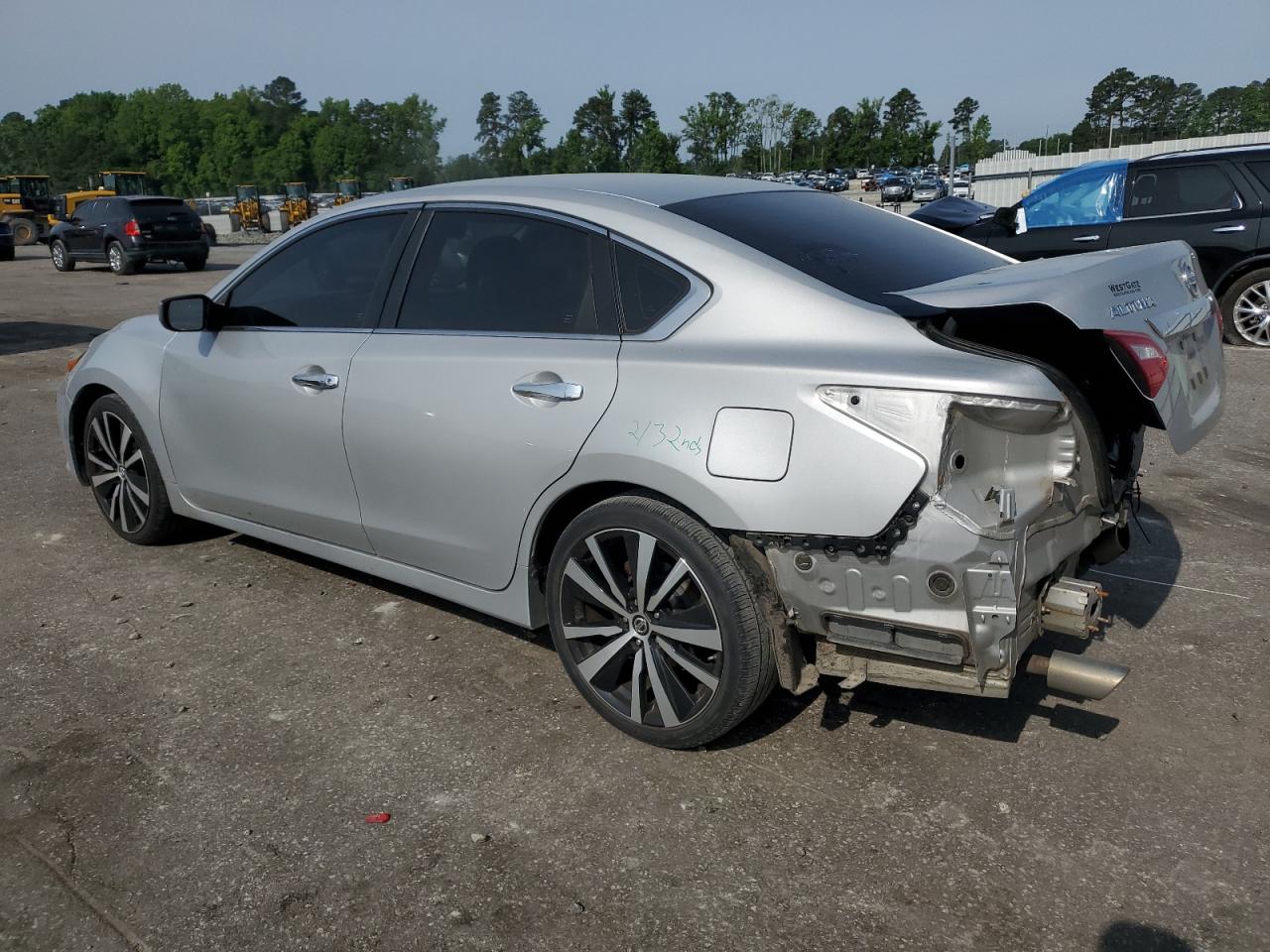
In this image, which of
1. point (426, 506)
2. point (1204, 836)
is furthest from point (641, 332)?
point (1204, 836)

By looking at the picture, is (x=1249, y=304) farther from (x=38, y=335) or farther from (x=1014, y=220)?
(x=38, y=335)

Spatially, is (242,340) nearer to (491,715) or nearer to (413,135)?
(491,715)

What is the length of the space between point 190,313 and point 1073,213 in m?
8.61

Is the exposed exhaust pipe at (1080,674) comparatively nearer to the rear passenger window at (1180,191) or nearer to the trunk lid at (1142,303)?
the trunk lid at (1142,303)

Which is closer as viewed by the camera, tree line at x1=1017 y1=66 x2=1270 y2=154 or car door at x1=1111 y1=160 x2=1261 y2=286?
car door at x1=1111 y1=160 x2=1261 y2=286

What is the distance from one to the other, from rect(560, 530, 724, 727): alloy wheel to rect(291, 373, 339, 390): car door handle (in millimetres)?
1226

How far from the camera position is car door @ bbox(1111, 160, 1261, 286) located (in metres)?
9.66

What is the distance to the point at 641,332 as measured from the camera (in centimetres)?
324

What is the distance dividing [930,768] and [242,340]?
3036mm

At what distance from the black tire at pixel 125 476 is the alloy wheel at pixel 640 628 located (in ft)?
8.27

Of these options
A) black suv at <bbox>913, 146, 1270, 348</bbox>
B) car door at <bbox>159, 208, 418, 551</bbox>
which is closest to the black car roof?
black suv at <bbox>913, 146, 1270, 348</bbox>

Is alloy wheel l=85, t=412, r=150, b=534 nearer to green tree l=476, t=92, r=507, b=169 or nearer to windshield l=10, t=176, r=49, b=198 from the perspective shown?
windshield l=10, t=176, r=49, b=198

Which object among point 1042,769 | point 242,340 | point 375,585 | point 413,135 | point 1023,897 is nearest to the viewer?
point 1023,897

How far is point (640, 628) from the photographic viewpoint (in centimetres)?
326
